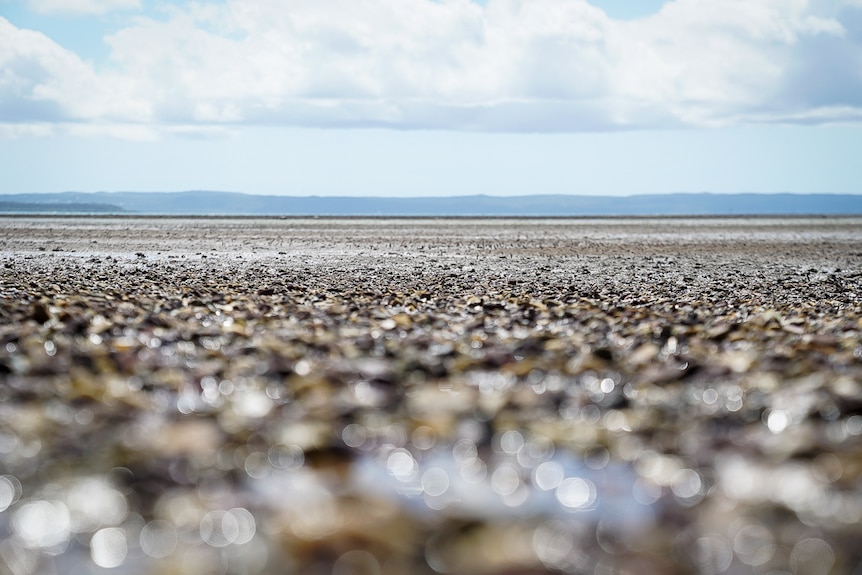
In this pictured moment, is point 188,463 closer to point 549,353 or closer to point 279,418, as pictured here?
point 279,418

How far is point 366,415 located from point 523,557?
2168 millimetres

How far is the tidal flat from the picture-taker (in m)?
4.18

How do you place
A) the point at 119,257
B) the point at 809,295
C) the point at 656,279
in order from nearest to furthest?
the point at 809,295 → the point at 656,279 → the point at 119,257

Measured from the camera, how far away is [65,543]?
4230mm

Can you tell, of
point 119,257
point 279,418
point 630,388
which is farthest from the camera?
point 119,257

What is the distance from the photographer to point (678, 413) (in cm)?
629

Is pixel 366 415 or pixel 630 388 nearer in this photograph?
pixel 366 415

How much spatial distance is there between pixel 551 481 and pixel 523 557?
1065mm

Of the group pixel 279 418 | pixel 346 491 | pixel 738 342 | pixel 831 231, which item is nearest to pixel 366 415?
pixel 279 418

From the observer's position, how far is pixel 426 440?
5.69 meters

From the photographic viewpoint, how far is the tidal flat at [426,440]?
4184 millimetres

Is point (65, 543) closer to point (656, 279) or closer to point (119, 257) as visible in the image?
point (656, 279)

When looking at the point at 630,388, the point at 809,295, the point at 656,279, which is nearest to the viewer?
the point at 630,388

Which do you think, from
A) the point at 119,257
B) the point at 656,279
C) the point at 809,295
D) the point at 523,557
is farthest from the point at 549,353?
the point at 119,257
